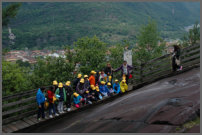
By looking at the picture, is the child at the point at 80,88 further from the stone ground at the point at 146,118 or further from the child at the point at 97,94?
the stone ground at the point at 146,118

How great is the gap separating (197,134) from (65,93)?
5812 mm

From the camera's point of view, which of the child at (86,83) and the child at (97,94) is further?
the child at (97,94)

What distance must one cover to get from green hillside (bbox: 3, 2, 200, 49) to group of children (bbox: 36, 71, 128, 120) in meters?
103

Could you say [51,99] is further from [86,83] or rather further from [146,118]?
[146,118]

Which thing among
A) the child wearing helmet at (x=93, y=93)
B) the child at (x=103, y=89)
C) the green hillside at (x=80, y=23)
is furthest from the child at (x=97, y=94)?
the green hillside at (x=80, y=23)

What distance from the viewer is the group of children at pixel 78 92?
29.7ft

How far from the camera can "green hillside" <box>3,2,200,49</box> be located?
125812 millimetres

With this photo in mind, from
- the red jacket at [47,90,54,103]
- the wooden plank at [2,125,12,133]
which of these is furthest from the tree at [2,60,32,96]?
the wooden plank at [2,125,12,133]

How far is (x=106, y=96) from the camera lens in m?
11.4

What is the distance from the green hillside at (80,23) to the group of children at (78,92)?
10323 cm

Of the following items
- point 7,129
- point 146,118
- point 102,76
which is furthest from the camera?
point 102,76

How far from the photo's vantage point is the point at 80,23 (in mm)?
153750

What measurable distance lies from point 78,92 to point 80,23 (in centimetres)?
14725

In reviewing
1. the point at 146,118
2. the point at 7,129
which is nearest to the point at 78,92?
the point at 7,129
